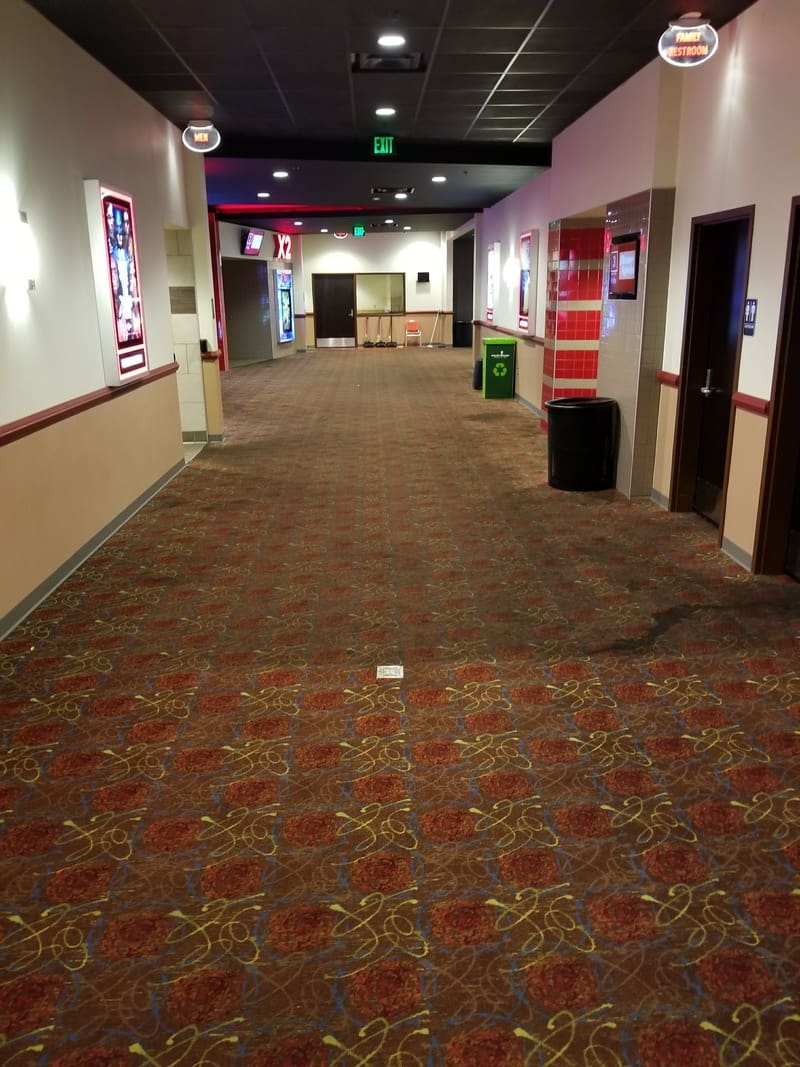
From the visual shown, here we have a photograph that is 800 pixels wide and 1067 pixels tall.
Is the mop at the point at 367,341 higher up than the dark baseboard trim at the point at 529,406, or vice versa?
the mop at the point at 367,341

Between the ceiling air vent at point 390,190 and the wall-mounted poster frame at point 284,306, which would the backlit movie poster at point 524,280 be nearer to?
the ceiling air vent at point 390,190

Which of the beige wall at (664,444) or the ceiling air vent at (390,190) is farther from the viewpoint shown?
the ceiling air vent at (390,190)

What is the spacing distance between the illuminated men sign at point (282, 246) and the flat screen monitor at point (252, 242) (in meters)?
1.58

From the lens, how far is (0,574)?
13.6 ft

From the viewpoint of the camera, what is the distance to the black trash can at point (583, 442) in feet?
22.3

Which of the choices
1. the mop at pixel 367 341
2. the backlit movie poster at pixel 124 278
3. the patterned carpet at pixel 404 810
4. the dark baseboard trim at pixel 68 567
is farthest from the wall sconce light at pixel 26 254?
the mop at pixel 367 341

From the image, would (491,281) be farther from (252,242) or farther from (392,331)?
(392,331)

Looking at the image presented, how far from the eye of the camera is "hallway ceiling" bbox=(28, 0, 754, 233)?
4836 millimetres

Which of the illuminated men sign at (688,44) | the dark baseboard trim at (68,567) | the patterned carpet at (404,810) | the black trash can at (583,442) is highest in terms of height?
the illuminated men sign at (688,44)

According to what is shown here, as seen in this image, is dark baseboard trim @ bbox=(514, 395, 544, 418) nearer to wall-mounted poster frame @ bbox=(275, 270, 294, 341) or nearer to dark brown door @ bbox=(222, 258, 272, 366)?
dark brown door @ bbox=(222, 258, 272, 366)

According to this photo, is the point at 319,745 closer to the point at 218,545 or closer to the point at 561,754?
the point at 561,754

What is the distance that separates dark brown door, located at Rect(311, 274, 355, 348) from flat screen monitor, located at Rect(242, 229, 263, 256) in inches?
173

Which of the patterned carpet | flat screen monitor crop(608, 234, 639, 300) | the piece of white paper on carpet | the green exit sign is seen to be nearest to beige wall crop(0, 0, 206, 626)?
the patterned carpet

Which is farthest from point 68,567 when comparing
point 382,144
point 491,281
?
point 491,281
